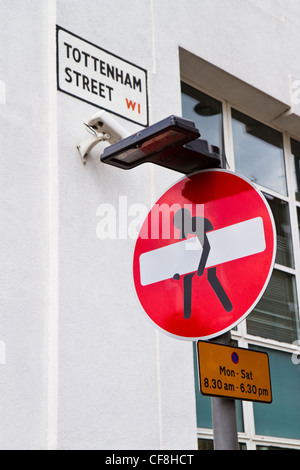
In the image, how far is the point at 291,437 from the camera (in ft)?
21.7

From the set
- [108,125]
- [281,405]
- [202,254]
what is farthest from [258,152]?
[202,254]

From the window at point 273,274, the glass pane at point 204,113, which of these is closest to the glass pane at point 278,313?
the window at point 273,274

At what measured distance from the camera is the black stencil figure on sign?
3.01m

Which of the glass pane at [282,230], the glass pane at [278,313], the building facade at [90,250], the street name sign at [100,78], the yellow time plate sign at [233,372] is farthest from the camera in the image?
the glass pane at [282,230]

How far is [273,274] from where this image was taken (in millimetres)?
7113

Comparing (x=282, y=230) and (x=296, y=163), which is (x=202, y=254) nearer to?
(x=282, y=230)

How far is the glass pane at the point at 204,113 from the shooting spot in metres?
7.06

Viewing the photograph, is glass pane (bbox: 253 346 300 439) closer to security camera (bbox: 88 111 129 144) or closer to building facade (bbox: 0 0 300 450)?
building facade (bbox: 0 0 300 450)

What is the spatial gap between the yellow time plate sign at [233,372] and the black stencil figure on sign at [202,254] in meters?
0.20

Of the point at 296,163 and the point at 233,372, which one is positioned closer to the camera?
the point at 233,372

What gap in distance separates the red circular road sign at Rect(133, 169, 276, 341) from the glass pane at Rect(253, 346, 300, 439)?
138 inches

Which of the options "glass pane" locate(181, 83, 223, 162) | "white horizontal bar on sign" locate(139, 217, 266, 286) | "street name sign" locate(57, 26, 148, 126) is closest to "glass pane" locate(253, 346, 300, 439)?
"glass pane" locate(181, 83, 223, 162)

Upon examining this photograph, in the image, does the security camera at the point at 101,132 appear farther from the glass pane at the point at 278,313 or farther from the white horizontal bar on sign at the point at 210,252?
the glass pane at the point at 278,313

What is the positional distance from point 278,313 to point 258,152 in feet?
5.77
